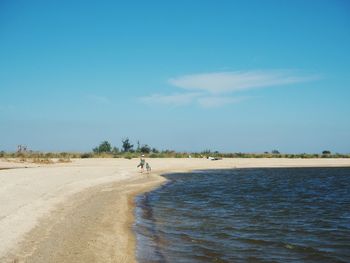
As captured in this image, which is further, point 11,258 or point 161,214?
point 161,214

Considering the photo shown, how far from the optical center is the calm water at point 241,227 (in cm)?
1135

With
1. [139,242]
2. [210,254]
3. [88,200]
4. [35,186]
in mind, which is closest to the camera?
[210,254]

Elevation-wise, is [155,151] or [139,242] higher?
[155,151]

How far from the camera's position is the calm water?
11.4m

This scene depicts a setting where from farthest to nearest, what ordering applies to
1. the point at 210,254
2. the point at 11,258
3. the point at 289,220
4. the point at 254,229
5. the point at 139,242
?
the point at 289,220 < the point at 254,229 < the point at 139,242 < the point at 210,254 < the point at 11,258

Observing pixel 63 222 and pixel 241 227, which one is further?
pixel 241 227

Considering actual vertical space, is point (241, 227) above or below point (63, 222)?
below

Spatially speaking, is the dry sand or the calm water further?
the calm water

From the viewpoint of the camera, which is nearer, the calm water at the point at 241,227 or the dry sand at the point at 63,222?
the dry sand at the point at 63,222

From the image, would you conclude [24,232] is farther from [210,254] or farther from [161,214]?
[161,214]

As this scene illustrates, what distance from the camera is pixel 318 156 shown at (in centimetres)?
7825

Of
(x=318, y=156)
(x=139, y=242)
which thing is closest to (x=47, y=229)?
(x=139, y=242)

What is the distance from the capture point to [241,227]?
49.7 ft

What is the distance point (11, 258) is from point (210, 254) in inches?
199
